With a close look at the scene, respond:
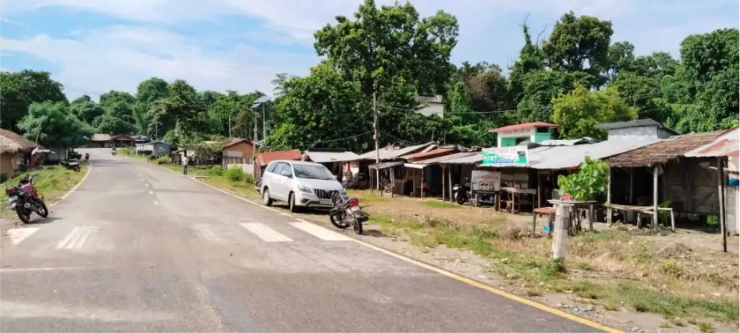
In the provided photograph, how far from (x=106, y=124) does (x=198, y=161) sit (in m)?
56.1

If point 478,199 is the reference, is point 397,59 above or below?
above

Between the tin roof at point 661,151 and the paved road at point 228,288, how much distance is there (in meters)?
9.96

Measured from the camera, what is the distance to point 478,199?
25734 mm

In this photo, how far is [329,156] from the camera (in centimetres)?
4197

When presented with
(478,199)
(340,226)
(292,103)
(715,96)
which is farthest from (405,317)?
(292,103)

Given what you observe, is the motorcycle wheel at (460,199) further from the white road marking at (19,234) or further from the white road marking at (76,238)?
the white road marking at (19,234)

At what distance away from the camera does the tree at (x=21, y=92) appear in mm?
70062

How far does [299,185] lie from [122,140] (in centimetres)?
10240

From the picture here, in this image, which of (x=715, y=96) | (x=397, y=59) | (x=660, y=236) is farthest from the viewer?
(x=397, y=59)

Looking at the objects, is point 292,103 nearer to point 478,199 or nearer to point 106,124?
point 478,199

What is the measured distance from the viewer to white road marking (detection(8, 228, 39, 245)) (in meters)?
11.1

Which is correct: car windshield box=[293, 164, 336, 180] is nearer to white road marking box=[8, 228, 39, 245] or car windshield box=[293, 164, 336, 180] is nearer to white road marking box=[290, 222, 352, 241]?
white road marking box=[290, 222, 352, 241]

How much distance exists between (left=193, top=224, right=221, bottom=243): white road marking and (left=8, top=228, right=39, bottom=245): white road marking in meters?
3.31

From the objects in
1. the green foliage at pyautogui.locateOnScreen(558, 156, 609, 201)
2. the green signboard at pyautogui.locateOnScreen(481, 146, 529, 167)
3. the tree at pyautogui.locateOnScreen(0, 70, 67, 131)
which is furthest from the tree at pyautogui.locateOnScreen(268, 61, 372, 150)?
the tree at pyautogui.locateOnScreen(0, 70, 67, 131)
